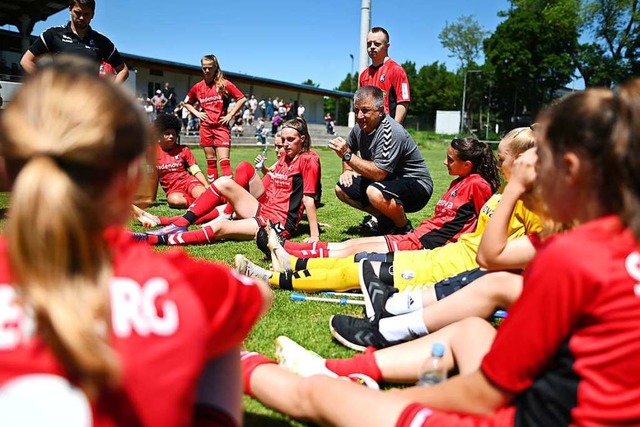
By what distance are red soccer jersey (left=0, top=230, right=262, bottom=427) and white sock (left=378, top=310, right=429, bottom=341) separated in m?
1.80

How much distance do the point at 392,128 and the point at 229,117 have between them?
4.49 metres

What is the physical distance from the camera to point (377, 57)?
7.77 metres

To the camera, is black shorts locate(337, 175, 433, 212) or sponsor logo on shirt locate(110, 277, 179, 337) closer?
sponsor logo on shirt locate(110, 277, 179, 337)

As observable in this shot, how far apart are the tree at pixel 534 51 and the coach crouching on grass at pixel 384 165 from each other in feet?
185

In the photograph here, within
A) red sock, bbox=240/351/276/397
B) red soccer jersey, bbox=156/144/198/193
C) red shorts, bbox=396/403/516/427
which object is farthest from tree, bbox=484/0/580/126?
red shorts, bbox=396/403/516/427

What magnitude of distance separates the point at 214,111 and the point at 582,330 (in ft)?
29.4

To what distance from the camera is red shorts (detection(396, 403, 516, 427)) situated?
5.29 feet

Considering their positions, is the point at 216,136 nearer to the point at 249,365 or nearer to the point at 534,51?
the point at 249,365

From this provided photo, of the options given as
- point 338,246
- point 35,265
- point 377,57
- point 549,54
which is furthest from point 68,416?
point 549,54

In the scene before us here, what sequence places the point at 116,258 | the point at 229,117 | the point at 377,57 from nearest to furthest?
the point at 116,258
the point at 377,57
the point at 229,117

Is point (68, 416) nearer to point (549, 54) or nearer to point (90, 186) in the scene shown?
point (90, 186)

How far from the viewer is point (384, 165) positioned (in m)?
5.75

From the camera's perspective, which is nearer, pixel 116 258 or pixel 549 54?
pixel 116 258

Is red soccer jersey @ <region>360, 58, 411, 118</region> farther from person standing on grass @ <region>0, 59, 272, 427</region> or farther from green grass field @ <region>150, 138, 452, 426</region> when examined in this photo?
person standing on grass @ <region>0, 59, 272, 427</region>
